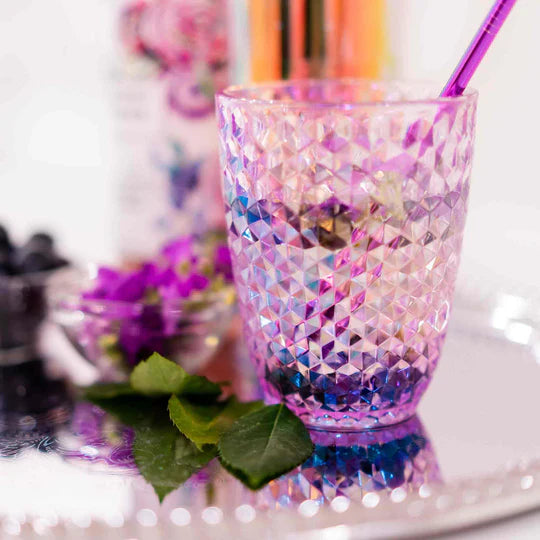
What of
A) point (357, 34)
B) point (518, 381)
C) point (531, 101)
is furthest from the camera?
point (531, 101)

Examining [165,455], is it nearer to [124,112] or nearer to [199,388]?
[199,388]

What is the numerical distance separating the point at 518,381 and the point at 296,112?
226 mm

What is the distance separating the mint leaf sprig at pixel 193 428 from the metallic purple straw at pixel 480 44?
0.56 ft

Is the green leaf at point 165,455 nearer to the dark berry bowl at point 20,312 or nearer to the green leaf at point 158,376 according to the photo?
the green leaf at point 158,376

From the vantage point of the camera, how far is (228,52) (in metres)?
0.71

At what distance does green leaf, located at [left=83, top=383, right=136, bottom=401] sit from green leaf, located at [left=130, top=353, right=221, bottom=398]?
0.5 inches

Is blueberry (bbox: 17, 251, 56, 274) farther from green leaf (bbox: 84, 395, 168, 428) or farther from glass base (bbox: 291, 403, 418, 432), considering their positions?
glass base (bbox: 291, 403, 418, 432)

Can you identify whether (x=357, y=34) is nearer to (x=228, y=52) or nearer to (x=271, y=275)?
(x=228, y=52)

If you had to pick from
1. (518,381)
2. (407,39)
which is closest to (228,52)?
(407,39)

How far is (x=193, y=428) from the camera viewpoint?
404mm

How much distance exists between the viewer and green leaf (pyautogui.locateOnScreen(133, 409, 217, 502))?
376 mm

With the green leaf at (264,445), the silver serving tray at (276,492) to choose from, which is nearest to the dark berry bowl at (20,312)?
the silver serving tray at (276,492)

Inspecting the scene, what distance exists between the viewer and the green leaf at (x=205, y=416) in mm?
401

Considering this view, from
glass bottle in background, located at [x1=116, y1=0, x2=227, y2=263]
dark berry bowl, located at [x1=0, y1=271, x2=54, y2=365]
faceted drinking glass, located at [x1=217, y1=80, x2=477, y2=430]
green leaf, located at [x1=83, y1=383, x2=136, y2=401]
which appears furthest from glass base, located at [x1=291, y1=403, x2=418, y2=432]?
glass bottle in background, located at [x1=116, y1=0, x2=227, y2=263]
